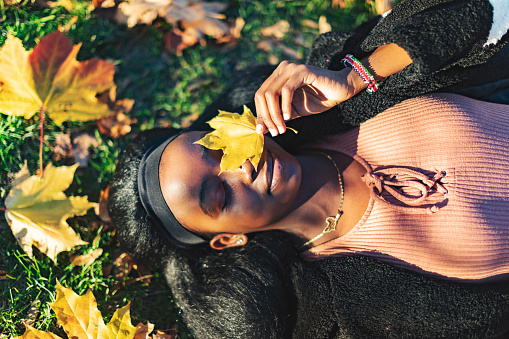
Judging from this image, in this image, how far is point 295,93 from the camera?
230 centimetres

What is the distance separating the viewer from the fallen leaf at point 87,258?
2980 millimetres

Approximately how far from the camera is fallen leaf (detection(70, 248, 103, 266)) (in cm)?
298

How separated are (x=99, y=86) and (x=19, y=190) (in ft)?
3.00

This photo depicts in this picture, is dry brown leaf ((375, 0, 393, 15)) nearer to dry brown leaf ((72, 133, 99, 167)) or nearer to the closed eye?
the closed eye

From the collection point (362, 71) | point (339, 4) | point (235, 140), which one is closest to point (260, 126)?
point (235, 140)

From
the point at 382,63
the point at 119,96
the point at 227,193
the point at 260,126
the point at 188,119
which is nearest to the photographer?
the point at 260,126

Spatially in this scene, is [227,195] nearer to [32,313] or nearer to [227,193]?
[227,193]

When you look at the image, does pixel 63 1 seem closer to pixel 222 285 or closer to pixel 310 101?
pixel 310 101

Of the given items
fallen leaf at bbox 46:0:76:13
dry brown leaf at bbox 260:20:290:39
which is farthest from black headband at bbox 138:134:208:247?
dry brown leaf at bbox 260:20:290:39

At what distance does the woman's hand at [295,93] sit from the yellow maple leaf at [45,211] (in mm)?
1359

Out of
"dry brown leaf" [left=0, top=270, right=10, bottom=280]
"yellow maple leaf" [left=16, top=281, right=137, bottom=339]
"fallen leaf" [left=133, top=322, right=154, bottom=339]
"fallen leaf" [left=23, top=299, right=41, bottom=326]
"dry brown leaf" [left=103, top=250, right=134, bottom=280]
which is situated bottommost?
"fallen leaf" [left=133, top=322, right=154, bottom=339]

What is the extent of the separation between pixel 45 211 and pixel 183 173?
1.10 metres

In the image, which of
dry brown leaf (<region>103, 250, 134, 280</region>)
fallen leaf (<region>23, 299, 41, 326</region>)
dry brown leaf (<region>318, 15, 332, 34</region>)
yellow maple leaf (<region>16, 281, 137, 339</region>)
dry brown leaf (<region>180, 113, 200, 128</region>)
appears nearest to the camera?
yellow maple leaf (<region>16, 281, 137, 339</region>)

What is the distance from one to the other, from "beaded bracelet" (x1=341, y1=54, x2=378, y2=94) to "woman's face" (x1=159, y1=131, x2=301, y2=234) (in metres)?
0.64
